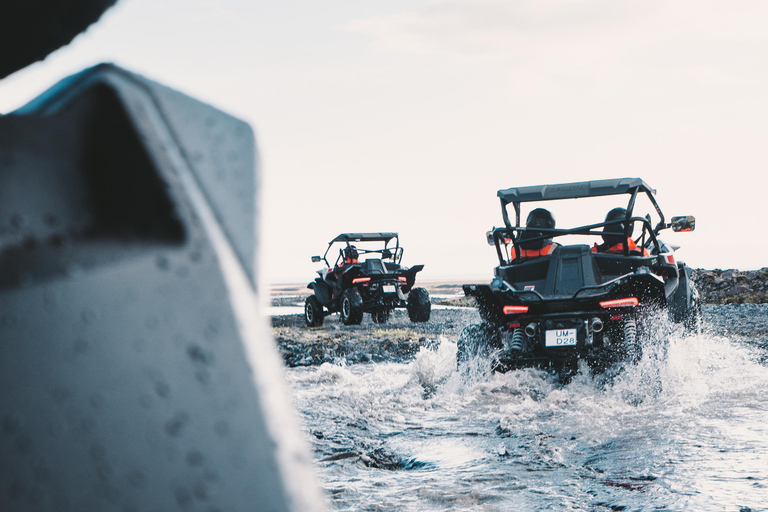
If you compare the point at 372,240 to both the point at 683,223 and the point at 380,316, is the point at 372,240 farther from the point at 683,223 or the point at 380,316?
the point at 683,223

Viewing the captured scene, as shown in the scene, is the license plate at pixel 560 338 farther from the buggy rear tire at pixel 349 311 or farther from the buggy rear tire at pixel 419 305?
the buggy rear tire at pixel 419 305

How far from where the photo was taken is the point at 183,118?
1.98 feet

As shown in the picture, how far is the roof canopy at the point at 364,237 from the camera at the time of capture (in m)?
15.8

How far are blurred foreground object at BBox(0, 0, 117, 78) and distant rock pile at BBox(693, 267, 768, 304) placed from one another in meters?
22.2

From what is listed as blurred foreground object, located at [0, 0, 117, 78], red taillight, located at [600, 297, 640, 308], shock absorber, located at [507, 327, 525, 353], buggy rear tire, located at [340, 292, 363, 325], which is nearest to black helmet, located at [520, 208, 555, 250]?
shock absorber, located at [507, 327, 525, 353]

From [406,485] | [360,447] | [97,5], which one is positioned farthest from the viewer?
[360,447]

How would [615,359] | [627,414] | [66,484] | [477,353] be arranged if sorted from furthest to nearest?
[477,353] → [615,359] → [627,414] → [66,484]

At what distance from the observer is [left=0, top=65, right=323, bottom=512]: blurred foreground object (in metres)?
0.49

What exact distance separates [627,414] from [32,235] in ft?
17.5

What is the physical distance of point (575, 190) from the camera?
7273 mm

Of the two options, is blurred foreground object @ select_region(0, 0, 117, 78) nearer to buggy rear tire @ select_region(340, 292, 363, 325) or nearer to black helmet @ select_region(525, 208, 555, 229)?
black helmet @ select_region(525, 208, 555, 229)

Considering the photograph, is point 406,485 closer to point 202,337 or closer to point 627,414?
point 627,414

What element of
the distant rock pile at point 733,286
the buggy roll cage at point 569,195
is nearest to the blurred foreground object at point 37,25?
the buggy roll cage at point 569,195

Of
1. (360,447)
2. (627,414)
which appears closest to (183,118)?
(360,447)
